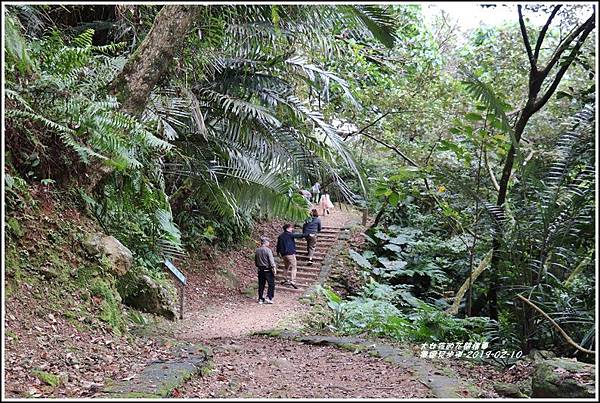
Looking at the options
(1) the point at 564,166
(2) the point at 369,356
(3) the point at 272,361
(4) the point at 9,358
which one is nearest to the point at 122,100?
(4) the point at 9,358

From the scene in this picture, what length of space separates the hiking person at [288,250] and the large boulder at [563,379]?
7.02 meters

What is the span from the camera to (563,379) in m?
3.01

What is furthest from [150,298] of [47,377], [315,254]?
[315,254]

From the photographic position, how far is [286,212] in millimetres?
6820

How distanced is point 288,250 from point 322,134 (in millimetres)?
3746

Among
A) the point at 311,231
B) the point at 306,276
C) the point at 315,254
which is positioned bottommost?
the point at 306,276

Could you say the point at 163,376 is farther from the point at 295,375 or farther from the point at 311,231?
the point at 311,231

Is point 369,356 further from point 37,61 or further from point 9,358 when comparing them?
point 37,61

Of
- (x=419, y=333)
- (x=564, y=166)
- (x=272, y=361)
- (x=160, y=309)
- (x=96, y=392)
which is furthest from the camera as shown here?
(x=160, y=309)

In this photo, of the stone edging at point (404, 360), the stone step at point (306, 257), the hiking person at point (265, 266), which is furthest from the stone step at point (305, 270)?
the stone edging at point (404, 360)

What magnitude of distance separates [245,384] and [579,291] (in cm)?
280

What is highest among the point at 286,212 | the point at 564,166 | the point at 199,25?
the point at 199,25

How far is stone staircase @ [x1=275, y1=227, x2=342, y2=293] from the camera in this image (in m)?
11.1

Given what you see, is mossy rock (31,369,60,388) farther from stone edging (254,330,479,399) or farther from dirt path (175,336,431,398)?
stone edging (254,330,479,399)
